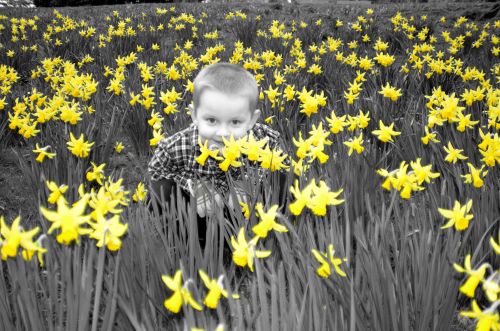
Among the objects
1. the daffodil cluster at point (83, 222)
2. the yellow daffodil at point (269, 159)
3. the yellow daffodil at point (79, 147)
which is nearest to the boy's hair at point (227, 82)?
the yellow daffodil at point (269, 159)

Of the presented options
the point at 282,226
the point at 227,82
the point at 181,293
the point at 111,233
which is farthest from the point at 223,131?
the point at 181,293

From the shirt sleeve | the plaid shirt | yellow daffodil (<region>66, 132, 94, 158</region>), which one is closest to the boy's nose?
the plaid shirt

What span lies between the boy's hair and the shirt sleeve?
1.01 feet

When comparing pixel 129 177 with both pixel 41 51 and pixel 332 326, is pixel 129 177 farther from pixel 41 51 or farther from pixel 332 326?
pixel 41 51

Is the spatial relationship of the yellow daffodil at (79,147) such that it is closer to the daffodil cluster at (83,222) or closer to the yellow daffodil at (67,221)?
the daffodil cluster at (83,222)

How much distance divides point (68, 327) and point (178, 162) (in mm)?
1290

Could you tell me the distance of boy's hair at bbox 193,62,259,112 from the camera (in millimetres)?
1986

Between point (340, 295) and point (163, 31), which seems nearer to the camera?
point (340, 295)

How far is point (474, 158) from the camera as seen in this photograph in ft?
7.44

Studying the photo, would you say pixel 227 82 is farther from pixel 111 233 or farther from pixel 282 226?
pixel 111 233

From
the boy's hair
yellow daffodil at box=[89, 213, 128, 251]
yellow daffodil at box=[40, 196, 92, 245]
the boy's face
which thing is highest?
the boy's hair

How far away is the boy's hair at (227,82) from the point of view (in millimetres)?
1986

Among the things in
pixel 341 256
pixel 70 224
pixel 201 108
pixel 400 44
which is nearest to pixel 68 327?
pixel 70 224

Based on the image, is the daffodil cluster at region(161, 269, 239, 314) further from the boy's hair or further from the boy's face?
the boy's hair
